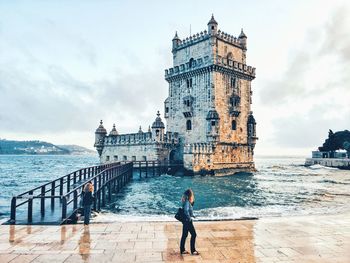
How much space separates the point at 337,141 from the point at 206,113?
175 ft

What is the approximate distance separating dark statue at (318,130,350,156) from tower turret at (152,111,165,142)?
54588 mm

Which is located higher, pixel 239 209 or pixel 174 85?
pixel 174 85

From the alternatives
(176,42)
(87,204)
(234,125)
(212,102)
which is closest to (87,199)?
(87,204)

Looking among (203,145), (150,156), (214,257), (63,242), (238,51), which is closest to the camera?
(214,257)

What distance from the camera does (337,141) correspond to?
79.9 metres

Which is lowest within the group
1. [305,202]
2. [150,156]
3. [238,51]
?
[305,202]

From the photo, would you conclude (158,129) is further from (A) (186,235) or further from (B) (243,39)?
(A) (186,235)

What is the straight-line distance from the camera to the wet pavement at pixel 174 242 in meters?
7.48

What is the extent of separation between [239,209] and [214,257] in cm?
1043

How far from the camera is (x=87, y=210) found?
11.2m

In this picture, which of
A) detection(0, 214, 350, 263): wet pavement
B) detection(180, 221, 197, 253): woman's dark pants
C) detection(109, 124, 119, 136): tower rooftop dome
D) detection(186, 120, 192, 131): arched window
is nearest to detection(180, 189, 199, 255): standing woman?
detection(180, 221, 197, 253): woman's dark pants

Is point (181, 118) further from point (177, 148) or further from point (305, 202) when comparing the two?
point (305, 202)

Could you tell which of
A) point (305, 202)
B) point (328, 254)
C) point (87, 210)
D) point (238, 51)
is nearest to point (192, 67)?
point (238, 51)

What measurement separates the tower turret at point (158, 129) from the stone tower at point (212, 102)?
3717mm
